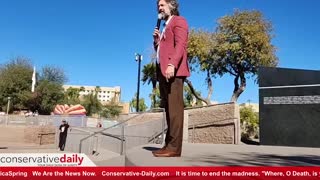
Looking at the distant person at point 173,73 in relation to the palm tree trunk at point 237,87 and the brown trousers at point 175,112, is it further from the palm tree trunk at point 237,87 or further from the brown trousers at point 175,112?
the palm tree trunk at point 237,87

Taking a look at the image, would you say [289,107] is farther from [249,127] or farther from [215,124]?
[249,127]

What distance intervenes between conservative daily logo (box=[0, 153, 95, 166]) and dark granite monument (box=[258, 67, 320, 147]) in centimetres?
1398

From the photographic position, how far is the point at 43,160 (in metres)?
4.94

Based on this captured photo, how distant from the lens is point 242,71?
3153 centimetres

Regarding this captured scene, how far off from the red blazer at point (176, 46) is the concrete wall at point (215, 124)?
1480cm

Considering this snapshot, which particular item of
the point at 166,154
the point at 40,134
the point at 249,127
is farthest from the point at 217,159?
the point at 40,134

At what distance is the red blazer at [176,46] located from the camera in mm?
5727

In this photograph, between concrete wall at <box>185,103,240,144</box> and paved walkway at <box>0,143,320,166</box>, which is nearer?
paved walkway at <box>0,143,320,166</box>

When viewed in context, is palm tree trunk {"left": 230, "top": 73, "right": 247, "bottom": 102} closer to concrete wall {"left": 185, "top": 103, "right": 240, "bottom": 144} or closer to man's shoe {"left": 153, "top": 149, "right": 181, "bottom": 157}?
concrete wall {"left": 185, "top": 103, "right": 240, "bottom": 144}

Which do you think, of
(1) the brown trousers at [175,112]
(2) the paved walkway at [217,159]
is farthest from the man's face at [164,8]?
(2) the paved walkway at [217,159]

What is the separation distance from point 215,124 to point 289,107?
4926mm

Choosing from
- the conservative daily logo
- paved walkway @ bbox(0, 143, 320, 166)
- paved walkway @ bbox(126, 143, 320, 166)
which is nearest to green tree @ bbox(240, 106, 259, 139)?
paved walkway @ bbox(0, 143, 320, 166)

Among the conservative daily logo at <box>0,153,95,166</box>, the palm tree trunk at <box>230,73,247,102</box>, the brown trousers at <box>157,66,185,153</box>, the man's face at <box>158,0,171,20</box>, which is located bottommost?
the conservative daily logo at <box>0,153,95,166</box>

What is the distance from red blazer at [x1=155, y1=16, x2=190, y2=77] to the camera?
573cm
